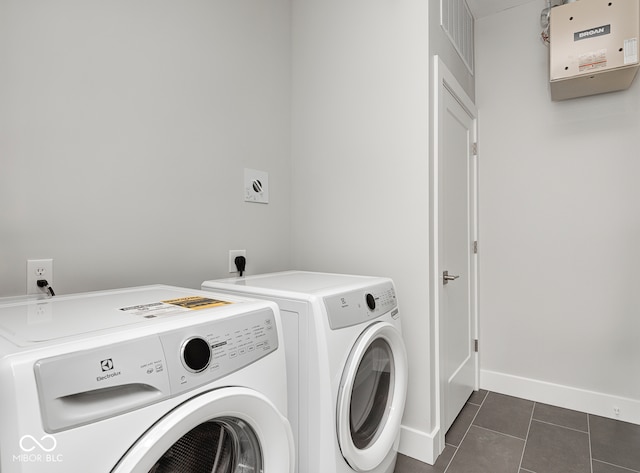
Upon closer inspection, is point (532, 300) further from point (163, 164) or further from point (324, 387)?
point (163, 164)

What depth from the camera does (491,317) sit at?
2.56 metres

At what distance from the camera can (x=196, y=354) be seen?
2.58 ft

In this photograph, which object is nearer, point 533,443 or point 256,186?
point 533,443

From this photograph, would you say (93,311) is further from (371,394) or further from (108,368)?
(371,394)

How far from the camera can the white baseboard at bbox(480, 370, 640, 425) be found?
210 cm

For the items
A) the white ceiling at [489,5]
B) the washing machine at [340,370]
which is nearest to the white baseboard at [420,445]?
the washing machine at [340,370]

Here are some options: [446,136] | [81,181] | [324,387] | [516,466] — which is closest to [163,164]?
[81,181]

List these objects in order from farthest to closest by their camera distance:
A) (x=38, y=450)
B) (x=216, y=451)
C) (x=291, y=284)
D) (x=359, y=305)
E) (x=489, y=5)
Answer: (x=489, y=5)
(x=291, y=284)
(x=359, y=305)
(x=216, y=451)
(x=38, y=450)

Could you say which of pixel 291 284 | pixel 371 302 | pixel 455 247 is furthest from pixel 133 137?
pixel 455 247

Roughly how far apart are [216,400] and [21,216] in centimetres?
98

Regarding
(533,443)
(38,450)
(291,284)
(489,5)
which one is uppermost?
(489,5)

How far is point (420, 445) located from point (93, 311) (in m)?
1.59

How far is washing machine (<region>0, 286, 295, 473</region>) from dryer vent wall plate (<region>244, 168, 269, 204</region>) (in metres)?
0.96

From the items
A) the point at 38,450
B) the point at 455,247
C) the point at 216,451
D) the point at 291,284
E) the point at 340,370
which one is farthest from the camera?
the point at 455,247
